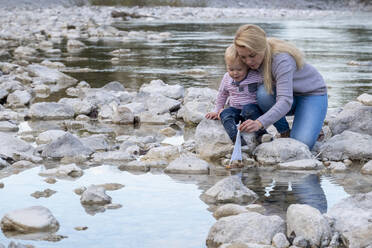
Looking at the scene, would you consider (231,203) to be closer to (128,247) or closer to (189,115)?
(128,247)

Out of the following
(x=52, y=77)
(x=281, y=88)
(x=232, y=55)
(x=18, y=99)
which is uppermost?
A: (x=232, y=55)

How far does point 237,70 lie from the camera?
4.72 metres

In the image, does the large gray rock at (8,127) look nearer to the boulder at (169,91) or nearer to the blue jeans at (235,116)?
the boulder at (169,91)

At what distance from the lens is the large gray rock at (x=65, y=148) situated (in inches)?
189

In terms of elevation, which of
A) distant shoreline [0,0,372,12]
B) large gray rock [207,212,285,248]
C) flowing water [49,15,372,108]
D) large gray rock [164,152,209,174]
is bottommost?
distant shoreline [0,0,372,12]

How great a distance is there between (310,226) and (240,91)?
2.10 meters

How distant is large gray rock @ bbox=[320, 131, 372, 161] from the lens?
4766 millimetres

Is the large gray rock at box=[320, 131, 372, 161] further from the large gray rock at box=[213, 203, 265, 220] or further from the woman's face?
the large gray rock at box=[213, 203, 265, 220]

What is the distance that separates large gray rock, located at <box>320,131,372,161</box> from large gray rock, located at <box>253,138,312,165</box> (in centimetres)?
21

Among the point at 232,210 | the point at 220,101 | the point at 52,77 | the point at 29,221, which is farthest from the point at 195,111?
the point at 52,77

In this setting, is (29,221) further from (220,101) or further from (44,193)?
(220,101)

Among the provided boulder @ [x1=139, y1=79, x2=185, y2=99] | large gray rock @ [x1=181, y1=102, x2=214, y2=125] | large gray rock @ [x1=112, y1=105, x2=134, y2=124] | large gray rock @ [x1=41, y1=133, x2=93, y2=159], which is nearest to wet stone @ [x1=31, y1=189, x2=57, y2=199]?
large gray rock @ [x1=41, y1=133, x2=93, y2=159]

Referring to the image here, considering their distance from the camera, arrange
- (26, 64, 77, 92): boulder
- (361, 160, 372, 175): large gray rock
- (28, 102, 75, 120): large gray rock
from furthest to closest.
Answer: (26, 64, 77, 92): boulder → (28, 102, 75, 120): large gray rock → (361, 160, 372, 175): large gray rock

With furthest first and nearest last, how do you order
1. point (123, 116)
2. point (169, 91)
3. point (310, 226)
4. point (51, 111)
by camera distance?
point (169, 91) → point (51, 111) → point (123, 116) → point (310, 226)
